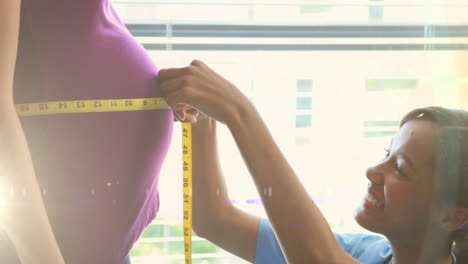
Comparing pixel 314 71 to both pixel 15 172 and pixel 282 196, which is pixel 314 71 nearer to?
pixel 282 196

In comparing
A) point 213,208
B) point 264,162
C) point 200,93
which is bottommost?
point 213,208

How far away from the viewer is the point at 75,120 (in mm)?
567

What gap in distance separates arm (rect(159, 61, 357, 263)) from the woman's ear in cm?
21

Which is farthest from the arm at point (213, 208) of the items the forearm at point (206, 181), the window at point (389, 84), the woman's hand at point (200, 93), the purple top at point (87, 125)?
the window at point (389, 84)

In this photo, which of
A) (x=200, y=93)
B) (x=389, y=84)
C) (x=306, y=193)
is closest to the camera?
(x=200, y=93)

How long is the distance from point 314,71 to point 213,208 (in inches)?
13.1

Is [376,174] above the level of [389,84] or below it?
below

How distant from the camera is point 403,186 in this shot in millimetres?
904

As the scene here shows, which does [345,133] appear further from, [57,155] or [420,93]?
[57,155]

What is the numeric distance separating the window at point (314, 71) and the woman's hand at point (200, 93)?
0.33 feet

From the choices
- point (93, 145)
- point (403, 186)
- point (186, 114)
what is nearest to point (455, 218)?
point (403, 186)

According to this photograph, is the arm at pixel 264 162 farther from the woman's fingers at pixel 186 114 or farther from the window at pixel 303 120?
the window at pixel 303 120

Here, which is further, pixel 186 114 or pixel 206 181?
pixel 206 181

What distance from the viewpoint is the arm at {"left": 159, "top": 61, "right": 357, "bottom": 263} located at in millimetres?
690
